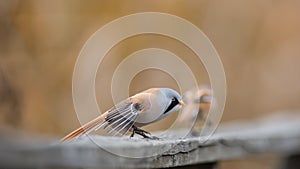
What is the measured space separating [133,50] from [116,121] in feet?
16.6

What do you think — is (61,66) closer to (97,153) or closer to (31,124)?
(31,124)

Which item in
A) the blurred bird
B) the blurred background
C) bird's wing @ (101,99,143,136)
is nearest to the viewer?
bird's wing @ (101,99,143,136)

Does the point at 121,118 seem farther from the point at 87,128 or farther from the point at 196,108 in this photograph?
the point at 196,108

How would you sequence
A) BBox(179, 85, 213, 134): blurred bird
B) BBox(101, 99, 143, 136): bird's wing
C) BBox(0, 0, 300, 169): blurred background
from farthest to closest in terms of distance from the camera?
BBox(0, 0, 300, 169): blurred background, BBox(179, 85, 213, 134): blurred bird, BBox(101, 99, 143, 136): bird's wing

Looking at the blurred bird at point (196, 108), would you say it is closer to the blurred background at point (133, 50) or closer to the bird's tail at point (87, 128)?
the bird's tail at point (87, 128)

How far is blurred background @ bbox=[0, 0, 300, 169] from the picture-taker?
598 cm

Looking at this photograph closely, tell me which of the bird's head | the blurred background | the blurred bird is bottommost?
the bird's head

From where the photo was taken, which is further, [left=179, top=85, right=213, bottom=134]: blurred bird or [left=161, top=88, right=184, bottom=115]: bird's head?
[left=179, top=85, right=213, bottom=134]: blurred bird

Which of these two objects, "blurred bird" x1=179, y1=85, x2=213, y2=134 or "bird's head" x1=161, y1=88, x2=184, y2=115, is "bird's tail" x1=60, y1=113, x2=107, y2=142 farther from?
"blurred bird" x1=179, y1=85, x2=213, y2=134

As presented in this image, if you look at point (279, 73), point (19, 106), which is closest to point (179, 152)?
point (19, 106)

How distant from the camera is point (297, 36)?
26.8 feet

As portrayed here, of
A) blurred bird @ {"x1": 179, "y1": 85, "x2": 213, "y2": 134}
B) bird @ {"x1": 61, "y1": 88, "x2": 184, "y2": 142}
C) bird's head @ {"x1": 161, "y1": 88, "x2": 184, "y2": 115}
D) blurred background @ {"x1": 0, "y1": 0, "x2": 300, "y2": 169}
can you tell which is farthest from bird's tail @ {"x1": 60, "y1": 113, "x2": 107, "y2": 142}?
blurred background @ {"x1": 0, "y1": 0, "x2": 300, "y2": 169}

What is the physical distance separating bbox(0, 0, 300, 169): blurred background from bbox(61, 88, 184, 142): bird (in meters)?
2.82

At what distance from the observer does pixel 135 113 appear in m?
2.21
